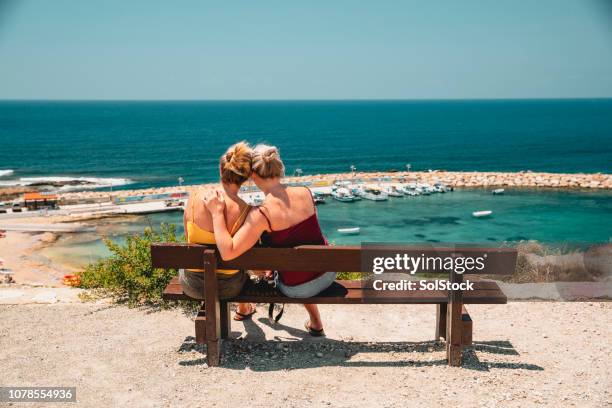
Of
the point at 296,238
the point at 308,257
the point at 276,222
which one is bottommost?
the point at 308,257

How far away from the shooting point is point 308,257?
4.18m

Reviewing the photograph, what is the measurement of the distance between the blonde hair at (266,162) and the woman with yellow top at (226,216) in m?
0.06

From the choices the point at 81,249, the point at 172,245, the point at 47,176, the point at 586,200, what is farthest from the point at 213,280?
the point at 47,176

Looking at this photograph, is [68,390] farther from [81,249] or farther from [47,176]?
[47,176]

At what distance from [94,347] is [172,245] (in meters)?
1.41

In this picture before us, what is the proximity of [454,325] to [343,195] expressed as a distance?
132 ft

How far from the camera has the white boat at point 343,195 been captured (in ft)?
145

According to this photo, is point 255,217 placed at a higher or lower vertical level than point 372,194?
higher

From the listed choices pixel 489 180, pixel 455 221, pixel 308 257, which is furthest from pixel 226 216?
pixel 489 180

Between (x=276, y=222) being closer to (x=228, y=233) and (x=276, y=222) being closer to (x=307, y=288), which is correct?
(x=228, y=233)

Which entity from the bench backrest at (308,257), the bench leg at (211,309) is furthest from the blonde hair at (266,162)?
the bench leg at (211,309)

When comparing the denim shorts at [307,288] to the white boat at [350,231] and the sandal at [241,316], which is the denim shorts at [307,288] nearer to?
the sandal at [241,316]

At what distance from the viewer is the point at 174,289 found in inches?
184

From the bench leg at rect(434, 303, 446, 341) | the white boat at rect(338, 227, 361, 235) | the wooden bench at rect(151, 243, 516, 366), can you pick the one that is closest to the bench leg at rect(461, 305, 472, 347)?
the wooden bench at rect(151, 243, 516, 366)
